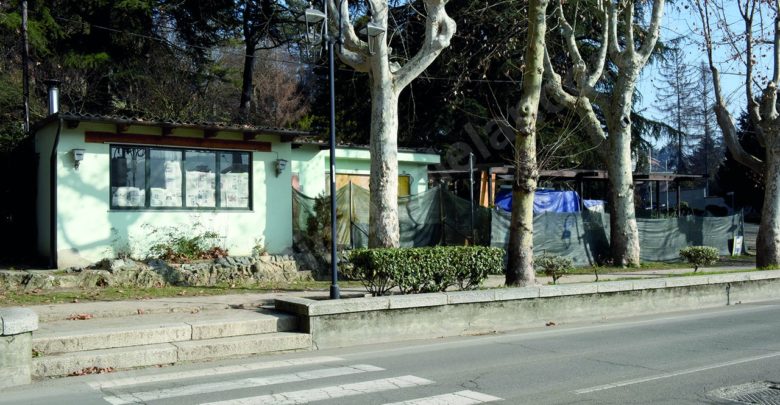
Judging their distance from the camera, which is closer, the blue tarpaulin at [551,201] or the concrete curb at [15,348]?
the concrete curb at [15,348]

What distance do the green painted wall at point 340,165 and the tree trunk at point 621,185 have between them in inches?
219

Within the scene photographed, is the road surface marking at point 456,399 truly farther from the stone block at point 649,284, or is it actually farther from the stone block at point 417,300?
the stone block at point 649,284

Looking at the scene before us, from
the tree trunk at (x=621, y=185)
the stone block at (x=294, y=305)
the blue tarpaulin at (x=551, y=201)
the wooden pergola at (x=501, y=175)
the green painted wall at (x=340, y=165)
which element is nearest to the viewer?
the stone block at (x=294, y=305)

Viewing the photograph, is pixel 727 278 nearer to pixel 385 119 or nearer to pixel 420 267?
pixel 420 267

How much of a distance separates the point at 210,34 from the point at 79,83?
531 cm

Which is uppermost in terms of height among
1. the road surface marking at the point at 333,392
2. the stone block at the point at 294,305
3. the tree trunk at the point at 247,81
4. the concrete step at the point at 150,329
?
the tree trunk at the point at 247,81

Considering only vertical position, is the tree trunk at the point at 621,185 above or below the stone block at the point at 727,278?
above

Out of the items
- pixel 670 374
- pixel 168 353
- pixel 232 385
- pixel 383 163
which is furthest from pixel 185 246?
pixel 670 374

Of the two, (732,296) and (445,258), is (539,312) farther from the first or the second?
(732,296)

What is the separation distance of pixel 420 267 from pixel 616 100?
39.1 ft

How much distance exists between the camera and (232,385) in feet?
25.9

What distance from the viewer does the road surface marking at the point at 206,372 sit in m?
8.05

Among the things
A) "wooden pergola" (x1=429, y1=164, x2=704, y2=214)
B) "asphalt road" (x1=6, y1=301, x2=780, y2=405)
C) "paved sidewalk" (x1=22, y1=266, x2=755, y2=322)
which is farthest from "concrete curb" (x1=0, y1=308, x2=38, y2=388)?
"wooden pergola" (x1=429, y1=164, x2=704, y2=214)

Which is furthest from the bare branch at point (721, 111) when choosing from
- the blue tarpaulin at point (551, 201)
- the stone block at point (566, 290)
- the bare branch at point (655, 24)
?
the stone block at point (566, 290)
